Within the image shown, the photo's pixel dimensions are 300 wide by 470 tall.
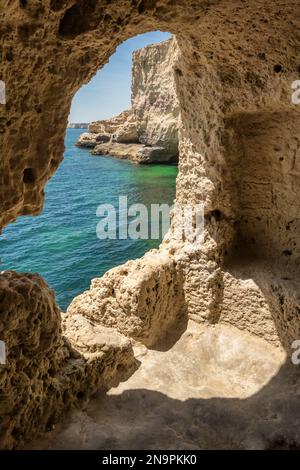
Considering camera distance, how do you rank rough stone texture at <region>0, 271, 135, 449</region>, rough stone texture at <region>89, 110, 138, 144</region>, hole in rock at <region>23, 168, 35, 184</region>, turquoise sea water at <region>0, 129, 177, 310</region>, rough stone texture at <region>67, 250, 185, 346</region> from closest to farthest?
1. hole in rock at <region>23, 168, 35, 184</region>
2. rough stone texture at <region>0, 271, 135, 449</region>
3. rough stone texture at <region>67, 250, 185, 346</region>
4. turquoise sea water at <region>0, 129, 177, 310</region>
5. rough stone texture at <region>89, 110, 138, 144</region>

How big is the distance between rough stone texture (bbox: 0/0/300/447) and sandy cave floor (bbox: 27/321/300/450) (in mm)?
103

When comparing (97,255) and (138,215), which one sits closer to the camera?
(97,255)

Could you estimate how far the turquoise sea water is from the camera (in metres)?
16.1

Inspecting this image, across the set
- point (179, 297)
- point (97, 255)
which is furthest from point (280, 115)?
point (97, 255)

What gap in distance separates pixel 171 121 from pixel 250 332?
36181mm

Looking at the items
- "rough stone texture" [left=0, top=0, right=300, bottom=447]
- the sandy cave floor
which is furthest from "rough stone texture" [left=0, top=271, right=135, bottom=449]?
the sandy cave floor

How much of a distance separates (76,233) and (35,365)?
54.4ft

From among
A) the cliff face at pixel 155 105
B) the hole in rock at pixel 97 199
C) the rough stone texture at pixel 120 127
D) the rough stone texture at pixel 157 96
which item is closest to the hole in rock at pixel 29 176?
the hole in rock at pixel 97 199

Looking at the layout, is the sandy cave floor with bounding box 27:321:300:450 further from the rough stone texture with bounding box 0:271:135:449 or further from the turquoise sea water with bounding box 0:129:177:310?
the turquoise sea water with bounding box 0:129:177:310

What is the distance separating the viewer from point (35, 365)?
4.80 meters

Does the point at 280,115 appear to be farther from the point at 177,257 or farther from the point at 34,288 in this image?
the point at 34,288

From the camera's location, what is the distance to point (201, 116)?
740 cm

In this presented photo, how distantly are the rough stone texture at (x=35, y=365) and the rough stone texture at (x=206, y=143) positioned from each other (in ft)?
0.08

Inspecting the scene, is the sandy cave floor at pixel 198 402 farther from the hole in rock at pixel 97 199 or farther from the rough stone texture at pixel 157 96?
the rough stone texture at pixel 157 96
